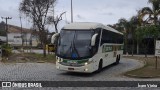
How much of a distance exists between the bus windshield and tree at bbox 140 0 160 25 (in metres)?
27.1

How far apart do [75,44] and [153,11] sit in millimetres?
29244

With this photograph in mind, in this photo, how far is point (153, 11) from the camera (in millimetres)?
47812

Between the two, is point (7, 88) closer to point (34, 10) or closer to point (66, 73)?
point (66, 73)

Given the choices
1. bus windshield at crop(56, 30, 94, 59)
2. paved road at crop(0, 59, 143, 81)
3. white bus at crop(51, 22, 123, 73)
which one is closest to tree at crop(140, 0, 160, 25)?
paved road at crop(0, 59, 143, 81)

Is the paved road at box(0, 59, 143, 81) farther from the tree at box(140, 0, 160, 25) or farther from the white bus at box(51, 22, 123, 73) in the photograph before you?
the tree at box(140, 0, 160, 25)

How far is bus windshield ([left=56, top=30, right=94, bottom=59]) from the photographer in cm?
2094

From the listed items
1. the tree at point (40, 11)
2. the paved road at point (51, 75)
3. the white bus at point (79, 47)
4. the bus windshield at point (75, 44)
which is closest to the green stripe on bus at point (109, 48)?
the white bus at point (79, 47)

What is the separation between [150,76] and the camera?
69.8ft

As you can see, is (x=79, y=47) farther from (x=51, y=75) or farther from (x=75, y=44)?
(x=51, y=75)

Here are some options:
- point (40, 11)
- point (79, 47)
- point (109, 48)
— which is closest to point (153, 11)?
point (40, 11)

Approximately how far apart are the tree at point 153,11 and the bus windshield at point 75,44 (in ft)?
89.0

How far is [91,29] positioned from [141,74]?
14.7ft

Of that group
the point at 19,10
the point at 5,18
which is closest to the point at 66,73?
the point at 19,10

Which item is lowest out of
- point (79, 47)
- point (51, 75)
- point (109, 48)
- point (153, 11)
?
point (51, 75)
